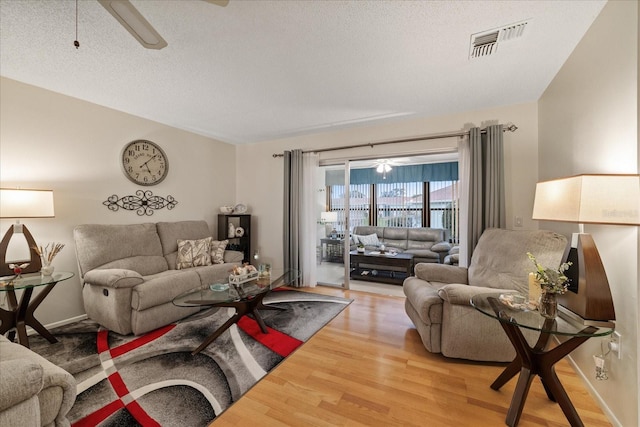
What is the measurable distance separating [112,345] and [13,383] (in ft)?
5.47

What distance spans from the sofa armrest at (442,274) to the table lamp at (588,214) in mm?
1022

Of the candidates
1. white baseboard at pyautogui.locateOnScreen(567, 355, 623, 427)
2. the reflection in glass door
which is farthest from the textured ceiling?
white baseboard at pyautogui.locateOnScreen(567, 355, 623, 427)

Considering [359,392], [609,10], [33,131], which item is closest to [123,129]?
[33,131]

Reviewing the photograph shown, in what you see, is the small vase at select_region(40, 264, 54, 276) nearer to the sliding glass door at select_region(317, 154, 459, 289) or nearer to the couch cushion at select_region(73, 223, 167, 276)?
the couch cushion at select_region(73, 223, 167, 276)

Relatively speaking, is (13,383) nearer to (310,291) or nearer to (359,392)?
(359,392)

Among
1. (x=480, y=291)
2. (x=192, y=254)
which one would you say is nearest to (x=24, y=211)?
(x=192, y=254)

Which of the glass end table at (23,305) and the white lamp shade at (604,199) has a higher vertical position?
the white lamp shade at (604,199)

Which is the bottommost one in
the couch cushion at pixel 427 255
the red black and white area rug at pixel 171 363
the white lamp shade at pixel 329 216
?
the red black and white area rug at pixel 171 363

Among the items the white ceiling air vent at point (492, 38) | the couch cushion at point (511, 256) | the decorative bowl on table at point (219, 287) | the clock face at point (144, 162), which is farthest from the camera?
the clock face at point (144, 162)

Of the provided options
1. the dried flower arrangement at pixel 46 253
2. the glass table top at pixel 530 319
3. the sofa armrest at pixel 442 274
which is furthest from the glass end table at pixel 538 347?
the dried flower arrangement at pixel 46 253

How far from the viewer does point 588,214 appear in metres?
1.30

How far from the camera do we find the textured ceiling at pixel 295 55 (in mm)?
1675

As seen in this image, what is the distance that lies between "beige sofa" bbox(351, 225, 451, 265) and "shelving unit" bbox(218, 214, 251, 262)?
2.22 meters

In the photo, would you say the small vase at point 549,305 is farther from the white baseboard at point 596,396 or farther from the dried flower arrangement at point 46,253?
the dried flower arrangement at point 46,253
